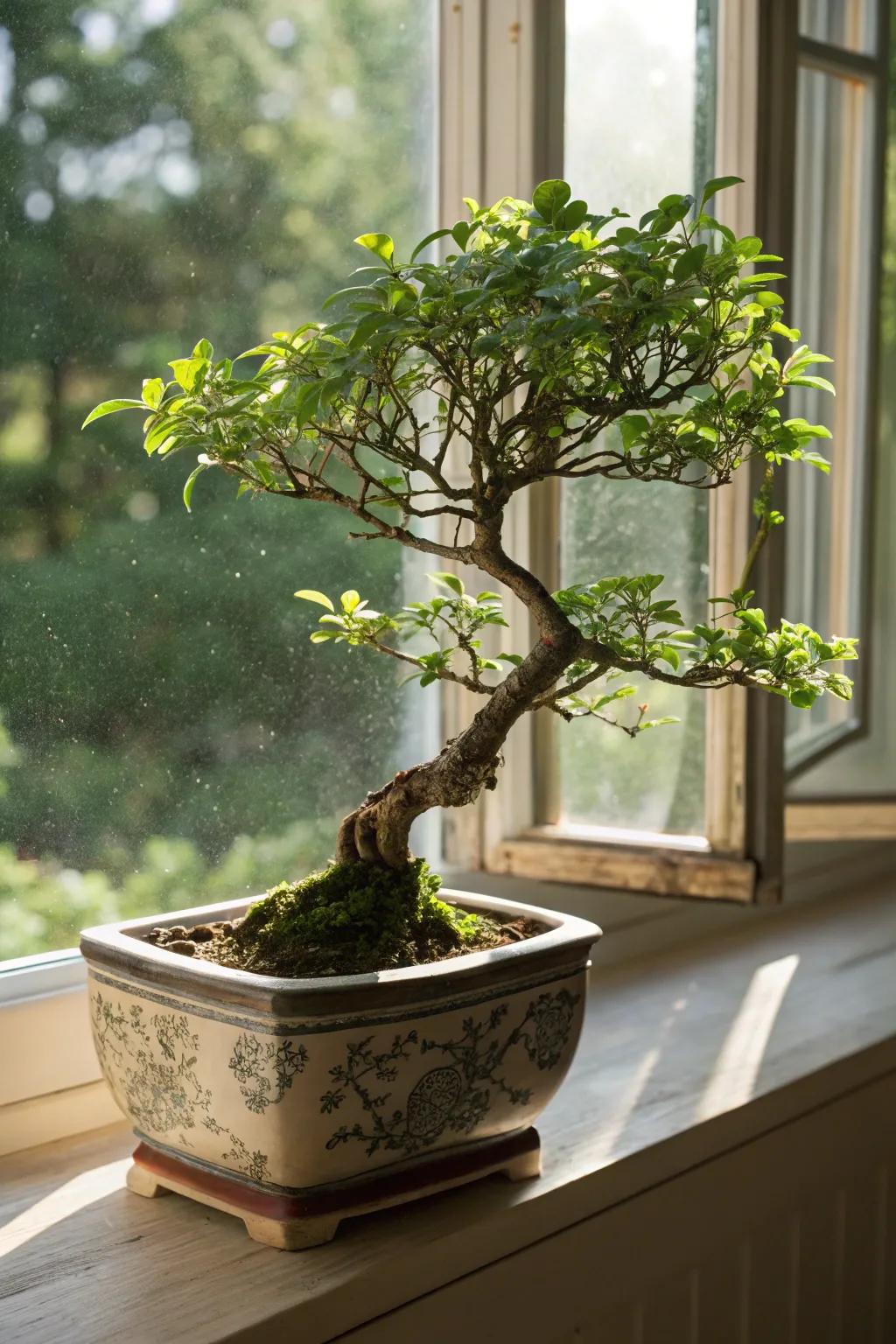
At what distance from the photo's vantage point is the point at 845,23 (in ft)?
6.81

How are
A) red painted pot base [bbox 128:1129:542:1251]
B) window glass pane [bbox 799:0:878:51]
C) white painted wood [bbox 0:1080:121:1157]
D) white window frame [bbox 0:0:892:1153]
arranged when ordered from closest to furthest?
1. red painted pot base [bbox 128:1129:542:1251]
2. white painted wood [bbox 0:1080:121:1157]
3. white window frame [bbox 0:0:892:1153]
4. window glass pane [bbox 799:0:878:51]

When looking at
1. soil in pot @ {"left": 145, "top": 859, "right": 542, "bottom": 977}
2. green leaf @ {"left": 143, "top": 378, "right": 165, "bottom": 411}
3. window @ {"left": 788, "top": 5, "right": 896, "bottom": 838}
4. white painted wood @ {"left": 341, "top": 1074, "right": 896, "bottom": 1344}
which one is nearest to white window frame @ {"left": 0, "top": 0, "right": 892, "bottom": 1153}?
white painted wood @ {"left": 341, "top": 1074, "right": 896, "bottom": 1344}

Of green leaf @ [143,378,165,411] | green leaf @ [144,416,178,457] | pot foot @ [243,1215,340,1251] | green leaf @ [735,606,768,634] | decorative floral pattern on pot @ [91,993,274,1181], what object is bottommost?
pot foot @ [243,1215,340,1251]

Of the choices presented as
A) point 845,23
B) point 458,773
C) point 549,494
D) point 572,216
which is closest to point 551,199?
point 572,216

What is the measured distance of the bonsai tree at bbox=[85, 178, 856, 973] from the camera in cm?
83

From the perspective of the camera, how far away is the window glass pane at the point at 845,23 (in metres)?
2.02

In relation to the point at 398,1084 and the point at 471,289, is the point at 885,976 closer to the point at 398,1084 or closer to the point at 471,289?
the point at 398,1084

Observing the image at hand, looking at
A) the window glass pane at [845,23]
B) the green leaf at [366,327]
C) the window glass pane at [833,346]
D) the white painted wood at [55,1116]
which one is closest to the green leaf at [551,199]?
the green leaf at [366,327]

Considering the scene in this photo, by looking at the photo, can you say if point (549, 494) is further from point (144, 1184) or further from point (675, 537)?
point (144, 1184)

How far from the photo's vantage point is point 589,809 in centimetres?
157

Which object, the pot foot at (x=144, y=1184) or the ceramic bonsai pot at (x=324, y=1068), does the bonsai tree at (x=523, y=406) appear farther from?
the pot foot at (x=144, y=1184)

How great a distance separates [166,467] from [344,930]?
0.51m

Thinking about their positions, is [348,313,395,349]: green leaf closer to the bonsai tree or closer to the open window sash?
the bonsai tree

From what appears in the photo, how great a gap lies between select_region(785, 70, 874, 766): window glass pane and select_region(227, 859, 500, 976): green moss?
111cm
